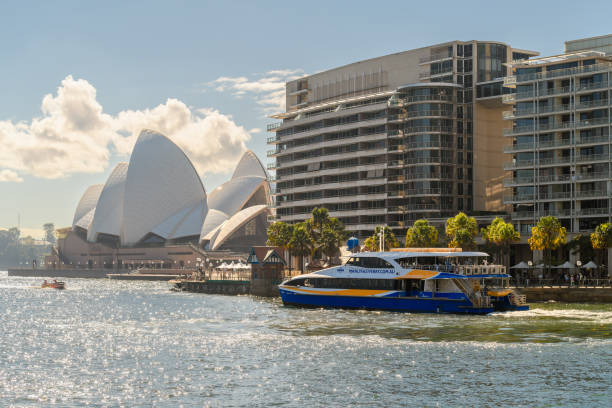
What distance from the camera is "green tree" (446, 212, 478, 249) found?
379ft

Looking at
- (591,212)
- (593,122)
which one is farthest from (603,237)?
(593,122)

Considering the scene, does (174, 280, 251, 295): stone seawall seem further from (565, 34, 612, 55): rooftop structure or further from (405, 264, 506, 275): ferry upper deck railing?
(565, 34, 612, 55): rooftop structure

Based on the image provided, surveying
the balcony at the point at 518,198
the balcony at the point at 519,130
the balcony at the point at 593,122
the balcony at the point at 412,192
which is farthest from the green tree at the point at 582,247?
the balcony at the point at 412,192

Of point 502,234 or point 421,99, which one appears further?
point 421,99

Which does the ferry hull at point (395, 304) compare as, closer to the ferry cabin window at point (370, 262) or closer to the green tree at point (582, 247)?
the ferry cabin window at point (370, 262)

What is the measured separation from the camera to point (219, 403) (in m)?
39.8

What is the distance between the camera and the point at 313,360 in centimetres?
5219

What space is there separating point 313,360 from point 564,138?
88.7 meters

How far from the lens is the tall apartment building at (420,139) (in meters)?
154

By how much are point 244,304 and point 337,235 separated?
3058 cm

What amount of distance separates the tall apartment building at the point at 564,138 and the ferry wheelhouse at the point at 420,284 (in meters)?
42.0

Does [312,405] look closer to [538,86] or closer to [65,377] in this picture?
[65,377]

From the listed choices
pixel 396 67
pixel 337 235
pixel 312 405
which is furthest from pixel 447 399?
pixel 396 67

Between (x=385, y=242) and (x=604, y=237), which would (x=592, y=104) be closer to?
(x=604, y=237)
